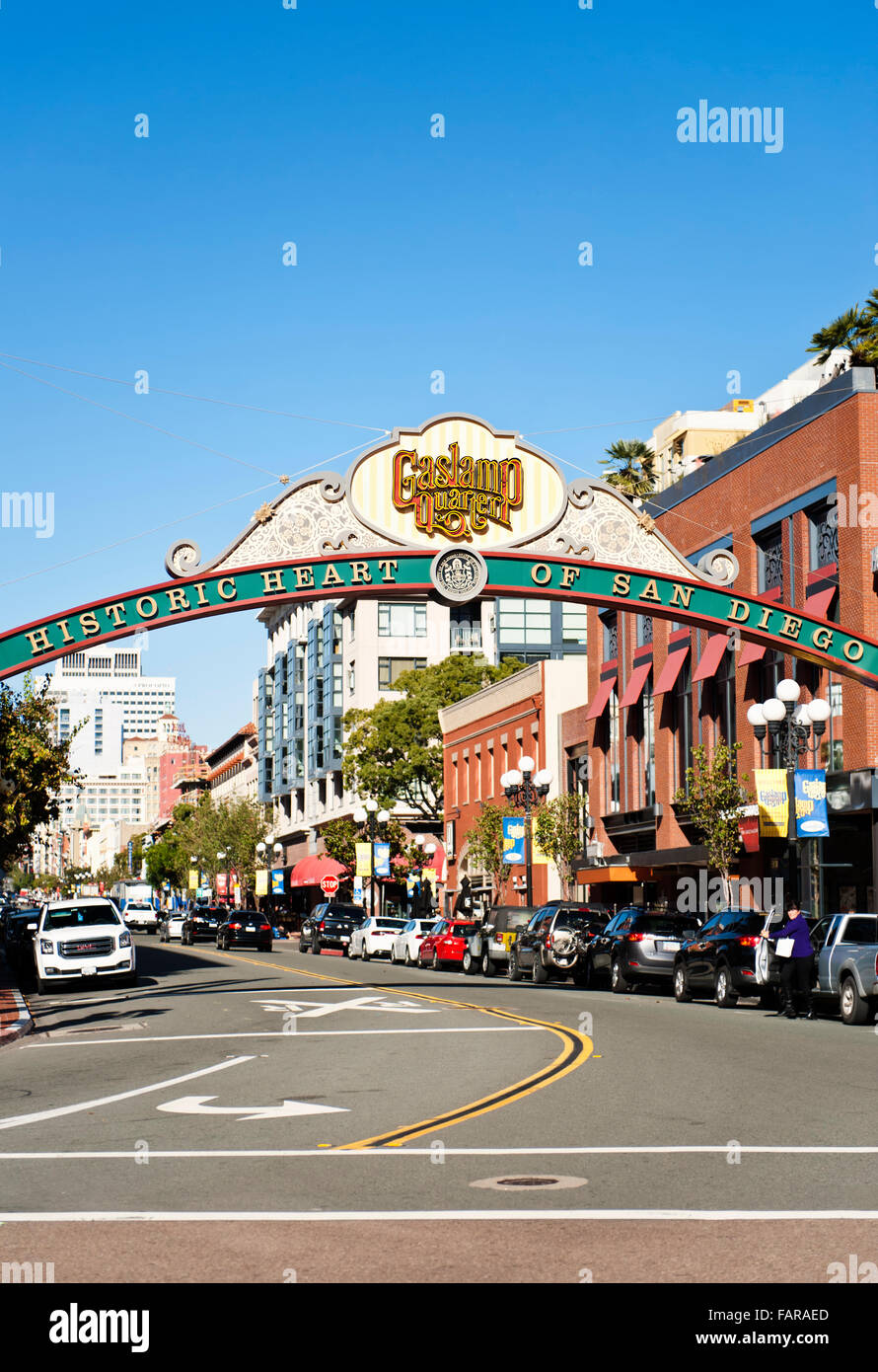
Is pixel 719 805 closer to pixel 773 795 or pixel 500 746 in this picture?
pixel 773 795

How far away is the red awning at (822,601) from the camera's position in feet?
118

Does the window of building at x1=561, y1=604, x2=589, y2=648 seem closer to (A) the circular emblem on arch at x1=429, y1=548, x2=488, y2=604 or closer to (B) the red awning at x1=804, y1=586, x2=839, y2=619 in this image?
(B) the red awning at x1=804, y1=586, x2=839, y2=619

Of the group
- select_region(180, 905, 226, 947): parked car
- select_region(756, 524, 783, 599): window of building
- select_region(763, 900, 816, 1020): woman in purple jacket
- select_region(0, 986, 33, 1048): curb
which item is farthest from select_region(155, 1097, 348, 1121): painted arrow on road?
select_region(180, 905, 226, 947): parked car

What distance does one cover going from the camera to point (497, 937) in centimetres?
4159

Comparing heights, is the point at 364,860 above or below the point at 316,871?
above

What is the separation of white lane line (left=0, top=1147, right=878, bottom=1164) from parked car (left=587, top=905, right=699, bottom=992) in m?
19.9

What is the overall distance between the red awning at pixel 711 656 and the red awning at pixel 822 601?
532 cm

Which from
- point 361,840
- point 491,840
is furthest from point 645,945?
point 361,840

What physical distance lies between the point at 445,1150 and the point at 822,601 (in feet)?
88.8

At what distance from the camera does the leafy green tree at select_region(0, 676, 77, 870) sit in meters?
40.4

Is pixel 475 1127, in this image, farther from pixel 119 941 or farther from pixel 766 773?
pixel 119 941

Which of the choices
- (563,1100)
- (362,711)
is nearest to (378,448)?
(563,1100)

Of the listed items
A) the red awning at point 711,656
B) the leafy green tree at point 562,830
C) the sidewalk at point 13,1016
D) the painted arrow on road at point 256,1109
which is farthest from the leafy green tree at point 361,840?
the painted arrow on road at point 256,1109

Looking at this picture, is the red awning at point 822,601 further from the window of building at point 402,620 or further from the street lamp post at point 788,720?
the window of building at point 402,620
